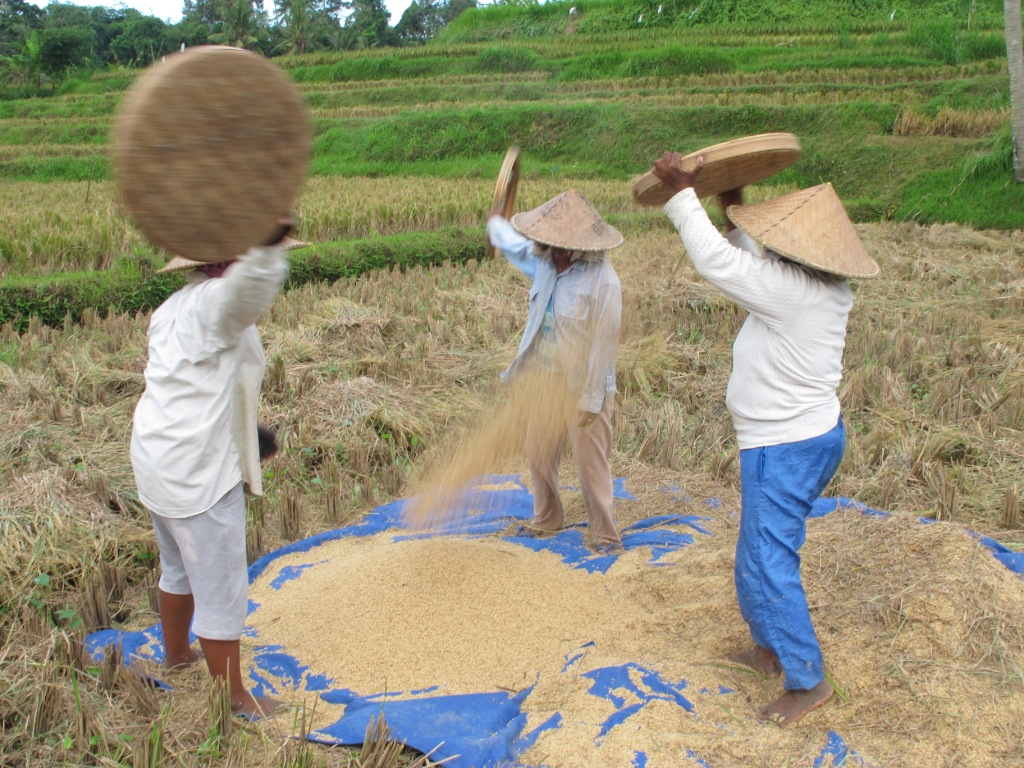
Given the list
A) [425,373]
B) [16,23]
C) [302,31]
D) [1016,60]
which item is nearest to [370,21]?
[302,31]

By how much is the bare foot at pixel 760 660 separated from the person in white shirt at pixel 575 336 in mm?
959

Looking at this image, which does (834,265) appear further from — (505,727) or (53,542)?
(53,542)

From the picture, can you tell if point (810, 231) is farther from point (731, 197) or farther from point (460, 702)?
point (460, 702)

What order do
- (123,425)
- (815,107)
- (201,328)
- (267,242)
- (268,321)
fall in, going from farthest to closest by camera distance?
(815,107)
(268,321)
(123,425)
(201,328)
(267,242)

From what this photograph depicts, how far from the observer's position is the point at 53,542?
347 cm

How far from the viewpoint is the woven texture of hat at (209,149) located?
2.01 metres

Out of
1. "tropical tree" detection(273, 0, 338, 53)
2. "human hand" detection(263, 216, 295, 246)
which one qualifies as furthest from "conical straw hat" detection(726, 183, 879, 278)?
"tropical tree" detection(273, 0, 338, 53)

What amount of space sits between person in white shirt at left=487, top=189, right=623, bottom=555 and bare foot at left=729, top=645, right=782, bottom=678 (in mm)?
959

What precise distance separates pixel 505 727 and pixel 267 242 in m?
1.47

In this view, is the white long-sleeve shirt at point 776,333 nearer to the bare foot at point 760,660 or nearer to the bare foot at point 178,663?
the bare foot at point 760,660

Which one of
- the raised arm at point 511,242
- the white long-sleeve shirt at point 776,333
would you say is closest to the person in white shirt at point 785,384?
the white long-sleeve shirt at point 776,333

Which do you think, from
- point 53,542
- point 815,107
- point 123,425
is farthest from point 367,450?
point 815,107

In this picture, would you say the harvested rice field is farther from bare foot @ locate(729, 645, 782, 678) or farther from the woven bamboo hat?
the woven bamboo hat

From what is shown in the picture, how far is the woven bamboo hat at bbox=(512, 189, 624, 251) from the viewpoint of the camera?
11.5 ft
